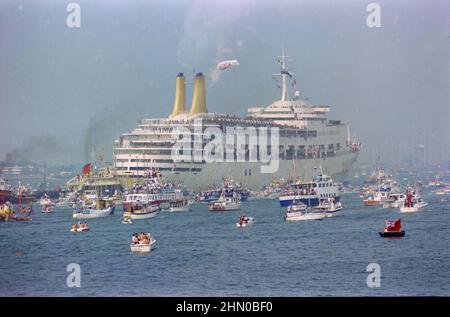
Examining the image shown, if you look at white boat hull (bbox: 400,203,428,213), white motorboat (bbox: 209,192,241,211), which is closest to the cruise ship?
white motorboat (bbox: 209,192,241,211)

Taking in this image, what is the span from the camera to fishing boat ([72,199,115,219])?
→ 162ft

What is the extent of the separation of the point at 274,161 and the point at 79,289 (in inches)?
1552

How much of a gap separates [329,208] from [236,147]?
18279 millimetres

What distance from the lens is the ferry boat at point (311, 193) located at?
5250cm

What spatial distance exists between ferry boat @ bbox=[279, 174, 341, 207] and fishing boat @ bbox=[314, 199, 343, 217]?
1145 mm

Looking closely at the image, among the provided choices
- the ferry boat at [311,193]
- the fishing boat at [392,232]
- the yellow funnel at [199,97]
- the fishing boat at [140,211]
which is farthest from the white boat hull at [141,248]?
the yellow funnel at [199,97]

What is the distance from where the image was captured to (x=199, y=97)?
69625 millimetres

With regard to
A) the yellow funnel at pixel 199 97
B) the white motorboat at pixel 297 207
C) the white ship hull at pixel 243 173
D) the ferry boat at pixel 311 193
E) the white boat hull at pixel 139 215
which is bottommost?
the white boat hull at pixel 139 215

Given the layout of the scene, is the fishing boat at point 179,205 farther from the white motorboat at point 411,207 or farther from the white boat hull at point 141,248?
the white boat hull at point 141,248

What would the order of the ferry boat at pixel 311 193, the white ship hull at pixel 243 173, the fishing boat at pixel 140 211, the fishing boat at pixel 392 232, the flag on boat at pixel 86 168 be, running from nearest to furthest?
the fishing boat at pixel 392 232
the fishing boat at pixel 140 211
the ferry boat at pixel 311 193
the flag on boat at pixel 86 168
the white ship hull at pixel 243 173

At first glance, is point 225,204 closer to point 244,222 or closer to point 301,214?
point 301,214

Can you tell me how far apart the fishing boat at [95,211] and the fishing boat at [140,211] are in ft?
2.54

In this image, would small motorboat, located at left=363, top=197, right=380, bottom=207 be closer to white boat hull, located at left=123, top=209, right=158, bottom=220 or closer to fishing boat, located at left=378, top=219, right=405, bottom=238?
white boat hull, located at left=123, top=209, right=158, bottom=220
